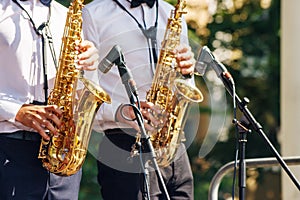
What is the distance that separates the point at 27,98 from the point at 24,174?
1.25 ft

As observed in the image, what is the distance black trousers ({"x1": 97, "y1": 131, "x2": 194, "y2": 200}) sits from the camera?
5109 millimetres

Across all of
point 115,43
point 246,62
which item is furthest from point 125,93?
point 246,62

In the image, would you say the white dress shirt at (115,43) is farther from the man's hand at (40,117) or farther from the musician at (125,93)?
the man's hand at (40,117)

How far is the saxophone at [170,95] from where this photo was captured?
5281mm

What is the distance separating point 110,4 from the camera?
534cm

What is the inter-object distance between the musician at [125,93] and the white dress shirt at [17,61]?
1.33ft

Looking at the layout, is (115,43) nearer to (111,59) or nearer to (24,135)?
(111,59)

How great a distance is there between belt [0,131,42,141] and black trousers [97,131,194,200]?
44cm

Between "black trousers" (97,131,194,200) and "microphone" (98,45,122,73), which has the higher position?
"microphone" (98,45,122,73)

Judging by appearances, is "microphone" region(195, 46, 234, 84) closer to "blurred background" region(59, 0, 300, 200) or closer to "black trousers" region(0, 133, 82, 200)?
"black trousers" region(0, 133, 82, 200)

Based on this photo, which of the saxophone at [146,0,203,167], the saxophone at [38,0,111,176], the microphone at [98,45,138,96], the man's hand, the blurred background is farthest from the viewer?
the blurred background

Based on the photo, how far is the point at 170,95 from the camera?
5.35 metres

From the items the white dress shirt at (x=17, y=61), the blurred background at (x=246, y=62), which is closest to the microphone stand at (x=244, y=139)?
the white dress shirt at (x=17, y=61)

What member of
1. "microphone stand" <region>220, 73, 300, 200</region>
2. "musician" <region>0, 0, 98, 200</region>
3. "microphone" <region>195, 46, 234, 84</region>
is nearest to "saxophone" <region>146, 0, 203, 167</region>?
"microphone" <region>195, 46, 234, 84</region>
